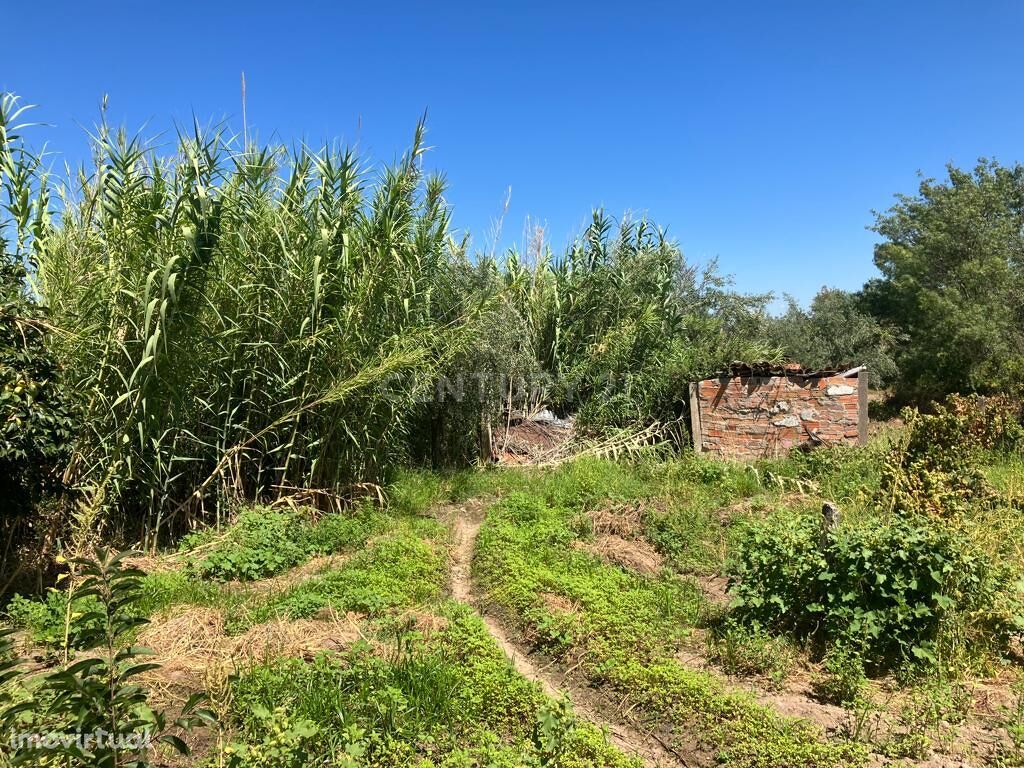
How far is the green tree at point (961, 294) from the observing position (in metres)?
13.3

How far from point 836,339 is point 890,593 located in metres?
13.2

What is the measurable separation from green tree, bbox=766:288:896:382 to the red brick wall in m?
5.45

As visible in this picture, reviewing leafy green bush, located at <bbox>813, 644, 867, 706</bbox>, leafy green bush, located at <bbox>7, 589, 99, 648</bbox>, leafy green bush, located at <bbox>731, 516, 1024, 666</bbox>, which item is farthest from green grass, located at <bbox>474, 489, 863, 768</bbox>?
leafy green bush, located at <bbox>7, 589, 99, 648</bbox>

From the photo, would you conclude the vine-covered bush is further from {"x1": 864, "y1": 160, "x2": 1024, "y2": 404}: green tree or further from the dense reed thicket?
{"x1": 864, "y1": 160, "x2": 1024, "y2": 404}: green tree

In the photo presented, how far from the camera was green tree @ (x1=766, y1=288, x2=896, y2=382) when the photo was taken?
13939 millimetres

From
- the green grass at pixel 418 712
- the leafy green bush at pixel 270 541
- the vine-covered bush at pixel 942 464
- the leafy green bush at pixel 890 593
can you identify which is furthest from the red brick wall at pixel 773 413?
the green grass at pixel 418 712

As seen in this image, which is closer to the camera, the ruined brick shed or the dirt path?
the dirt path

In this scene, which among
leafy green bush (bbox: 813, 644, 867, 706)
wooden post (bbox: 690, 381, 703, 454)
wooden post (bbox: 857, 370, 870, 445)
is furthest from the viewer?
wooden post (bbox: 690, 381, 703, 454)

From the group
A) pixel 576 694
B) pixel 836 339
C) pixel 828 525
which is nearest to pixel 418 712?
pixel 576 694

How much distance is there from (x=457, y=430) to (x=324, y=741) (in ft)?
19.1

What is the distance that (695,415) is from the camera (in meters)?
8.62

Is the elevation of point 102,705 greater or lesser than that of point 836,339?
lesser

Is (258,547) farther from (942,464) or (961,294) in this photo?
(961,294)

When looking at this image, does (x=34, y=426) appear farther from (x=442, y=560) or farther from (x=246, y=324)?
(x=442, y=560)
